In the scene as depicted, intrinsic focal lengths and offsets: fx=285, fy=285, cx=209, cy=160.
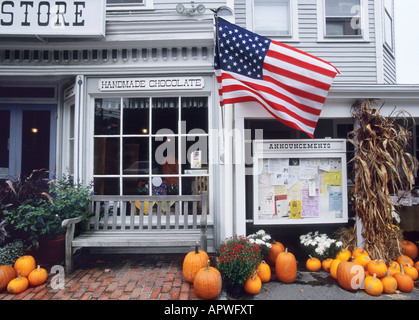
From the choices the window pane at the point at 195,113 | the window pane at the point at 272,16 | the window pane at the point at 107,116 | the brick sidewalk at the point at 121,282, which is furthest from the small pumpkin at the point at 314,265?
the window pane at the point at 272,16

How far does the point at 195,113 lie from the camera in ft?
17.2

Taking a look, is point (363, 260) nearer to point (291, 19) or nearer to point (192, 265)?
point (192, 265)

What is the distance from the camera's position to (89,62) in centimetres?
516

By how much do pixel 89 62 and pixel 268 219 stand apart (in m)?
4.17

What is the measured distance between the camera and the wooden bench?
418cm

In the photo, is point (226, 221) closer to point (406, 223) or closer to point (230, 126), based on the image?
point (230, 126)

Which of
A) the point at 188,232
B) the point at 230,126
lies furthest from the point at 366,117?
the point at 188,232

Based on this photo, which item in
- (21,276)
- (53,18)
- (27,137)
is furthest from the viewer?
(27,137)

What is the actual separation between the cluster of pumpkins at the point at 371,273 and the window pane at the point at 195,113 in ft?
10.0

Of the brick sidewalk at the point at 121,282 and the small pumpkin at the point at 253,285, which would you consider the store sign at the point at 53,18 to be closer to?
the brick sidewalk at the point at 121,282

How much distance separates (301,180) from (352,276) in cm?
153

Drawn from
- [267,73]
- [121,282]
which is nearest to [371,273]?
[267,73]

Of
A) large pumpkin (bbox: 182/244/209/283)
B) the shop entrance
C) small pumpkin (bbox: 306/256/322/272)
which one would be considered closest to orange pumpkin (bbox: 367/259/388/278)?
small pumpkin (bbox: 306/256/322/272)

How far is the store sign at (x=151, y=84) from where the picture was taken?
5.10m
